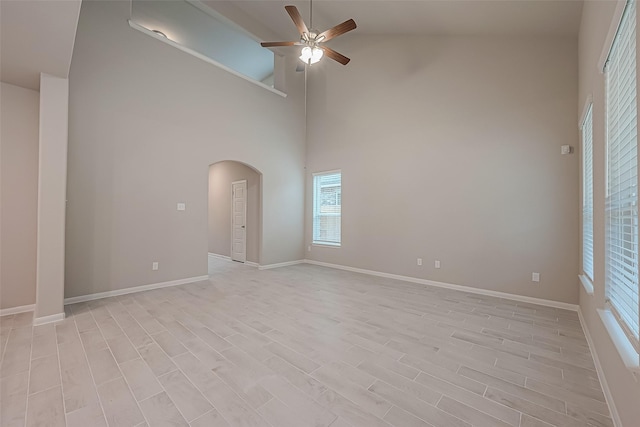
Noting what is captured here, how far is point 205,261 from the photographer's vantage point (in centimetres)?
499

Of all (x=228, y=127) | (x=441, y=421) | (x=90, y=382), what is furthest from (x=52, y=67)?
(x=441, y=421)

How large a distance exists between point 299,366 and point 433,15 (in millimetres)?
4918

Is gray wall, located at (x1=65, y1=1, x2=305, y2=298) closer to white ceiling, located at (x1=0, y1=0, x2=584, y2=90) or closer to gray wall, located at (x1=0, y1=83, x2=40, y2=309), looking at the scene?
gray wall, located at (x1=0, y1=83, x2=40, y2=309)

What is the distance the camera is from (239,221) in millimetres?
6770

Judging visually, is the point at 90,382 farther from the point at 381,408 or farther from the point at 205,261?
the point at 205,261

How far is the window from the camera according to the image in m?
6.20

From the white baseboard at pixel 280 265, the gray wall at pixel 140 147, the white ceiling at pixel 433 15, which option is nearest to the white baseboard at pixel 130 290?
the gray wall at pixel 140 147

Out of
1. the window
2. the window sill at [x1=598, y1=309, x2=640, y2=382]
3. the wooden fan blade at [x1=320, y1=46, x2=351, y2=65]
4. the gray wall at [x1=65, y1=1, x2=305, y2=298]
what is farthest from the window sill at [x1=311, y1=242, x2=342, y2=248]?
the window sill at [x1=598, y1=309, x2=640, y2=382]

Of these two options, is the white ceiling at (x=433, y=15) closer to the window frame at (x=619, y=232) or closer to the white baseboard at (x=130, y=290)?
the window frame at (x=619, y=232)

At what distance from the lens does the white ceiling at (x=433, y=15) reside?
337 centimetres

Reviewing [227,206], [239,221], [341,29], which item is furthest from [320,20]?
[227,206]

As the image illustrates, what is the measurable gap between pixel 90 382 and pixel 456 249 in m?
4.57

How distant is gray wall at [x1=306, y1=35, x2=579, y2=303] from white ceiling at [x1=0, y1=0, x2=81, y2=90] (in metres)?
4.44

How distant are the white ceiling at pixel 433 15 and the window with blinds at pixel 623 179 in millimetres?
2069
